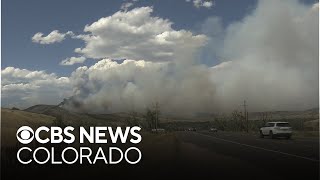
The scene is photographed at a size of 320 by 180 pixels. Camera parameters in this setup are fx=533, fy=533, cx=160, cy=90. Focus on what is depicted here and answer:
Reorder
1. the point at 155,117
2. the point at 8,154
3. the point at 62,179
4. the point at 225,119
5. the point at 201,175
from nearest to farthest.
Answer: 1. the point at 62,179
2. the point at 201,175
3. the point at 8,154
4. the point at 155,117
5. the point at 225,119

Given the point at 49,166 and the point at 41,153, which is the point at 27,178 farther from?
the point at 41,153

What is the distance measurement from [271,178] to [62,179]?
5992 mm

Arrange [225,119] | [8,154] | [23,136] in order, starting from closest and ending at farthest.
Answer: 1. [8,154]
2. [23,136]
3. [225,119]

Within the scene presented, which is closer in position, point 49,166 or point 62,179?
point 62,179

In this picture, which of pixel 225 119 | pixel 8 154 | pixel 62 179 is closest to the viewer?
pixel 62 179

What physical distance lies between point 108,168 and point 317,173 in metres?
7.06

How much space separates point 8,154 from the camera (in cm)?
2222

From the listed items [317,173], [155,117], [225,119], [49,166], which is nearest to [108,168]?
[49,166]

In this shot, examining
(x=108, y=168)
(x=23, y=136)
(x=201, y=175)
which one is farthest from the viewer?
(x=23, y=136)

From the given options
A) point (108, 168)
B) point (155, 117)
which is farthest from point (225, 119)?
point (108, 168)

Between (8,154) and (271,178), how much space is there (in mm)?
11734

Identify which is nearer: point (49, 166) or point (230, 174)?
point (230, 174)

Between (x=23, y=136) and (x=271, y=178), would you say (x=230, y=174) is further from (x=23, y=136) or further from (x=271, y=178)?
(x=23, y=136)

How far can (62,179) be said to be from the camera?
15.1 meters
